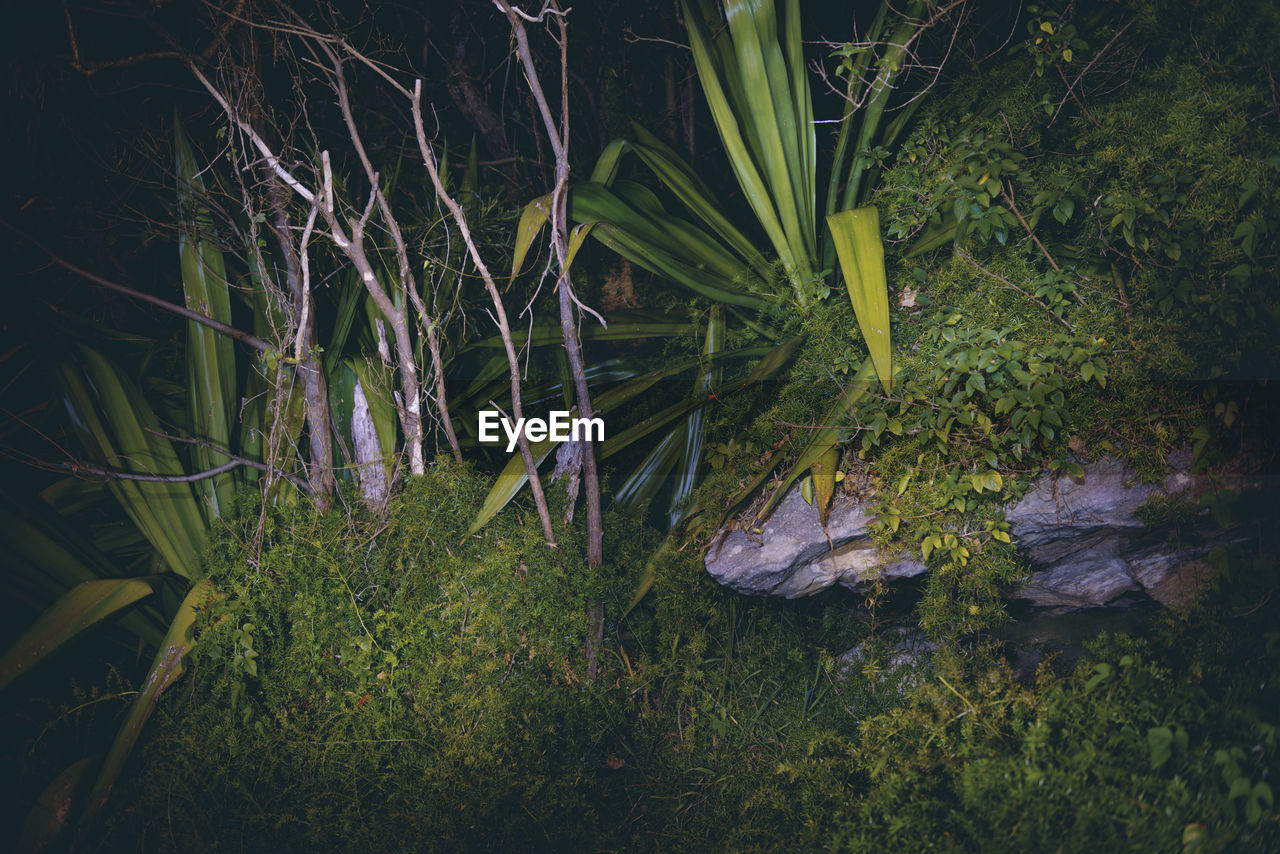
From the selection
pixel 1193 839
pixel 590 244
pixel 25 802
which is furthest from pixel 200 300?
pixel 1193 839

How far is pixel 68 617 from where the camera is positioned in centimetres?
206

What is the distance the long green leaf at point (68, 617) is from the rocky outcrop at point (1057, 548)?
1.88m

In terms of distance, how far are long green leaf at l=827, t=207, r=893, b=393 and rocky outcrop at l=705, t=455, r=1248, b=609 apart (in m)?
0.46

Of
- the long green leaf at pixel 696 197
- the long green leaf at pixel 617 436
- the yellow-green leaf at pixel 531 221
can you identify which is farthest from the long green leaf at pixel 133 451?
→ the long green leaf at pixel 696 197

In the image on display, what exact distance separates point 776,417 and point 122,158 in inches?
93.1

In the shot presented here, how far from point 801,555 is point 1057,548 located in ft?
2.27

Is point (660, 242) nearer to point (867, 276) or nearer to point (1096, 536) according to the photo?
point (867, 276)

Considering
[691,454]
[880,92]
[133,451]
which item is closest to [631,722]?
[691,454]

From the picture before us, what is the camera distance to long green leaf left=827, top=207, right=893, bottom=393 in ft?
6.34

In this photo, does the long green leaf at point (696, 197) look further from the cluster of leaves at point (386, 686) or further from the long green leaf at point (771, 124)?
the cluster of leaves at point (386, 686)

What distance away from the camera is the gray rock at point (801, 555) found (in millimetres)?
2000

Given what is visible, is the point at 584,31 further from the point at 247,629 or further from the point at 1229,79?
the point at 247,629

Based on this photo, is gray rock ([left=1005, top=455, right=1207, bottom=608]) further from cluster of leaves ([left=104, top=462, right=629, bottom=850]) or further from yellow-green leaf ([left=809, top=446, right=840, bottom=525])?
cluster of leaves ([left=104, top=462, right=629, bottom=850])

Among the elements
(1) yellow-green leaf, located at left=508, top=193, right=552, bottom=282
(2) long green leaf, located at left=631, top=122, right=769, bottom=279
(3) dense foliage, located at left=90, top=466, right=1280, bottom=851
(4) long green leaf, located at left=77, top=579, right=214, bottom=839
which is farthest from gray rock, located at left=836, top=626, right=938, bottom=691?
(4) long green leaf, located at left=77, top=579, right=214, bottom=839
